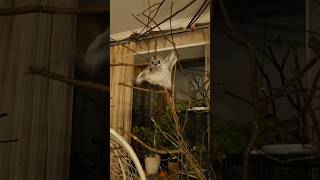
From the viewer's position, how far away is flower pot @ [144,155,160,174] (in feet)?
3.27

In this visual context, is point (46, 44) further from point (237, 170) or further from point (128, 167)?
point (237, 170)

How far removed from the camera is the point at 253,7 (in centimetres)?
94

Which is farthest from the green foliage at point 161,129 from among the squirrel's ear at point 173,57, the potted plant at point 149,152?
the squirrel's ear at point 173,57

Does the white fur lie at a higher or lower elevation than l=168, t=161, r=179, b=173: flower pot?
higher

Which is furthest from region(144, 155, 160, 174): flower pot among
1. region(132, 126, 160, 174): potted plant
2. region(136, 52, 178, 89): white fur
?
region(136, 52, 178, 89): white fur

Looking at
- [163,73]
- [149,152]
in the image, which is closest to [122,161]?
[149,152]

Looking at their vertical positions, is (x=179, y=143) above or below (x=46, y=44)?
below

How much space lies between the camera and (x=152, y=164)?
1000 millimetres

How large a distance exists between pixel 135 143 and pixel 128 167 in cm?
7

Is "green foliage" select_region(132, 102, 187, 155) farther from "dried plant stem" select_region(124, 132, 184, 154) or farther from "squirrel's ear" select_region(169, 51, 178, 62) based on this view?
"squirrel's ear" select_region(169, 51, 178, 62)

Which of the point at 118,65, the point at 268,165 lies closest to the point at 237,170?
the point at 268,165

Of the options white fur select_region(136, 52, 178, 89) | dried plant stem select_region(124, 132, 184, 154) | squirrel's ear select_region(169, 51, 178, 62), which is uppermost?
squirrel's ear select_region(169, 51, 178, 62)

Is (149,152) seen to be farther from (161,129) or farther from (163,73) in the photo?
(163,73)

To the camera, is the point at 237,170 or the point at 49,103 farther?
the point at 49,103
